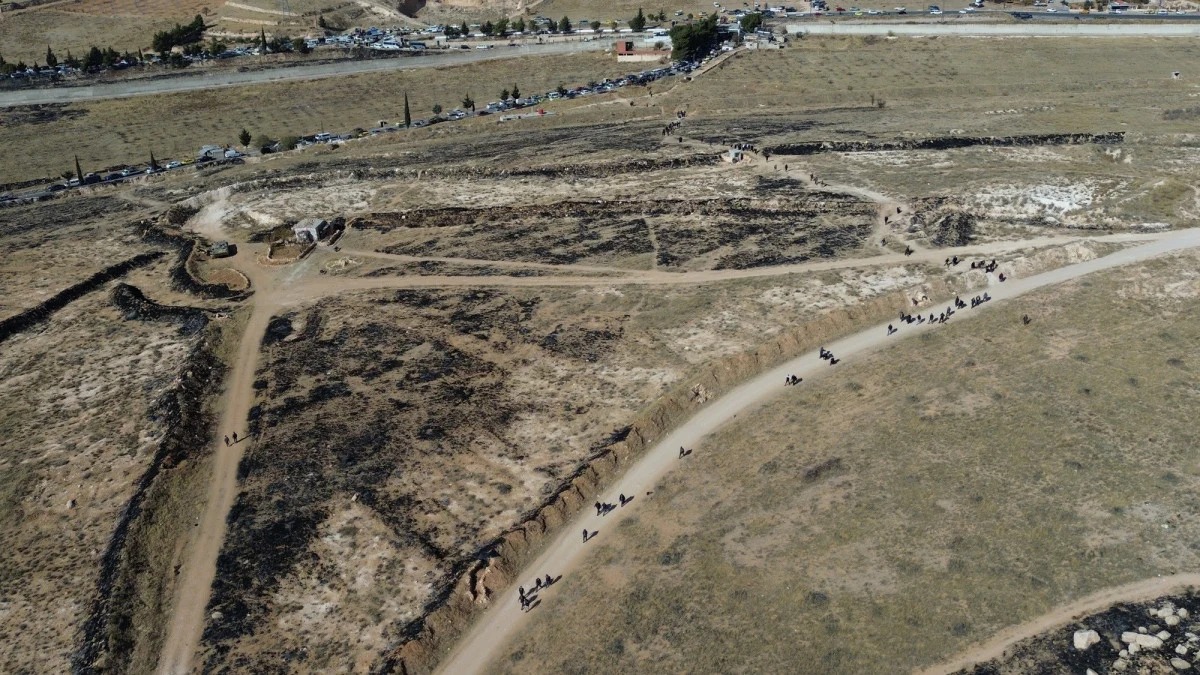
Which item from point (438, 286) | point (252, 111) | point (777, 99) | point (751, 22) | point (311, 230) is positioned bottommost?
point (438, 286)

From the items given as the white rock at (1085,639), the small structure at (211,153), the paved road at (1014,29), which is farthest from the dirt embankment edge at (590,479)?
the paved road at (1014,29)

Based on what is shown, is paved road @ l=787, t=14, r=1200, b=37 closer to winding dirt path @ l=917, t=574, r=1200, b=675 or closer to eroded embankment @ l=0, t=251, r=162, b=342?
eroded embankment @ l=0, t=251, r=162, b=342

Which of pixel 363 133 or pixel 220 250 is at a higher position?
pixel 363 133

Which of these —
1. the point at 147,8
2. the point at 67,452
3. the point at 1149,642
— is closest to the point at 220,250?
the point at 67,452

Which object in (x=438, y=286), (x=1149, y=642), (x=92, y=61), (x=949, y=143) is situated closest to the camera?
(x=1149, y=642)

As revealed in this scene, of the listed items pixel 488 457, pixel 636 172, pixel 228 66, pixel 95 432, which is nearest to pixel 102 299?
pixel 95 432

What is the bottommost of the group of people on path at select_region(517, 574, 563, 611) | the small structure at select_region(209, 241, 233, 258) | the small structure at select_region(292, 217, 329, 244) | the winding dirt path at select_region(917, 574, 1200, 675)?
the group of people on path at select_region(517, 574, 563, 611)

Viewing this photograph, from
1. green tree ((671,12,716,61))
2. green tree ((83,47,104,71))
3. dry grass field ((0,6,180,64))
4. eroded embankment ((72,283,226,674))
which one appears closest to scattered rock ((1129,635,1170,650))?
eroded embankment ((72,283,226,674))

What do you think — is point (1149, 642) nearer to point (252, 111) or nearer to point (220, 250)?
point (220, 250)

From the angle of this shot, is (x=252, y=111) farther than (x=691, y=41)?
No
